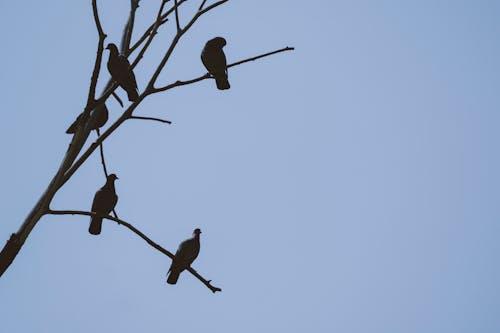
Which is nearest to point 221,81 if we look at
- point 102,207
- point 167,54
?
point 102,207

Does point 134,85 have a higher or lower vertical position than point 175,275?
higher

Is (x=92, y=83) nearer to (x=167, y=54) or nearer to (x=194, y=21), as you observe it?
(x=167, y=54)

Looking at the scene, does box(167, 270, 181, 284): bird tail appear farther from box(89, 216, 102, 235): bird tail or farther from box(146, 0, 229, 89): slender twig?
box(146, 0, 229, 89): slender twig

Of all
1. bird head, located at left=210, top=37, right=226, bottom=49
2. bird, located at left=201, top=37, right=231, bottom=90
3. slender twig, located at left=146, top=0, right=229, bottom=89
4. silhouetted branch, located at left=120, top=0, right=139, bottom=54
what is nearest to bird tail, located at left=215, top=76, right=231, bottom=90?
bird, located at left=201, top=37, right=231, bottom=90

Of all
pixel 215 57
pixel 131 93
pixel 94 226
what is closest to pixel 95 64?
pixel 131 93

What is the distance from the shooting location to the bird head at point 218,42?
6276 millimetres

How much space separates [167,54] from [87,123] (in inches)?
23.4

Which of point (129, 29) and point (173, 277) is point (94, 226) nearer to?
point (173, 277)

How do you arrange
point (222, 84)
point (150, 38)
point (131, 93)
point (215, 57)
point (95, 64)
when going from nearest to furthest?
point (95, 64) → point (150, 38) → point (131, 93) → point (222, 84) → point (215, 57)

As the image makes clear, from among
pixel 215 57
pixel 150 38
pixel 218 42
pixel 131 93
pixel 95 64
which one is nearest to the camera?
pixel 95 64

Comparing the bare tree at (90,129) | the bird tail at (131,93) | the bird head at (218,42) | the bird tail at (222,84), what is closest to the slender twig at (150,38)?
the bare tree at (90,129)

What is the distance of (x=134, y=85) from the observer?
17.3 ft

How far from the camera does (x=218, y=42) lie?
6355 millimetres

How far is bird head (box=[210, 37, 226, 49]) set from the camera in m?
6.28
